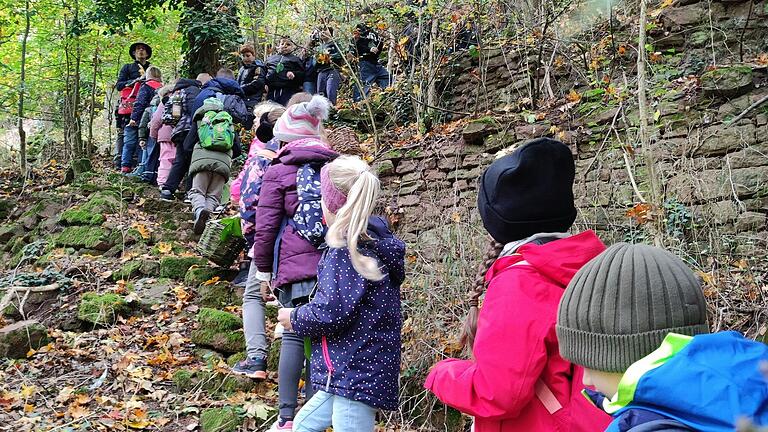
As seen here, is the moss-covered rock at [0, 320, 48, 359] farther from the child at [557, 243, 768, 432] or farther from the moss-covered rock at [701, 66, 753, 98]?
the moss-covered rock at [701, 66, 753, 98]

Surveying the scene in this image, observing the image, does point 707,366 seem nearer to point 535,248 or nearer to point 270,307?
point 535,248

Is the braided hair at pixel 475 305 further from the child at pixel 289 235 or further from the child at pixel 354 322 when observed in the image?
the child at pixel 289 235

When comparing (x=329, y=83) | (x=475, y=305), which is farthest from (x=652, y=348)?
(x=329, y=83)

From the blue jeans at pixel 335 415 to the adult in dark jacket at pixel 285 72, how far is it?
30.0 ft

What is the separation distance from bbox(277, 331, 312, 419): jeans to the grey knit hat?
240 centimetres

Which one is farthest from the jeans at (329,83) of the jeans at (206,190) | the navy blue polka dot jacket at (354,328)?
the navy blue polka dot jacket at (354,328)

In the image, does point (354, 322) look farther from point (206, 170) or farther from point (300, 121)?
point (206, 170)

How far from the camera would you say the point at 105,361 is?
5.53 meters

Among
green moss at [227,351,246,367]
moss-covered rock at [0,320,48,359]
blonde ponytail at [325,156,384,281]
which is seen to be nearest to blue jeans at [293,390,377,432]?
blonde ponytail at [325,156,384,281]

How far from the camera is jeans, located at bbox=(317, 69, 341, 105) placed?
11.5 m

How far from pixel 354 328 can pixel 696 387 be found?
7.08 ft

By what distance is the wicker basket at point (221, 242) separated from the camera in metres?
6.54

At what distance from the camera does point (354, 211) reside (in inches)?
131

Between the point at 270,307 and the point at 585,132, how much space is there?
3681 mm
